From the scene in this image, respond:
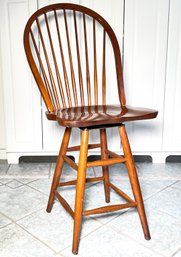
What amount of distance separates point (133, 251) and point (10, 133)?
3.66ft

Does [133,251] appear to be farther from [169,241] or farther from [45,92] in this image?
[45,92]

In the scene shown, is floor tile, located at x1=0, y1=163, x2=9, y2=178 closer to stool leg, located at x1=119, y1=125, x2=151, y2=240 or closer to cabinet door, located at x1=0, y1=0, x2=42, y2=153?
cabinet door, located at x1=0, y1=0, x2=42, y2=153

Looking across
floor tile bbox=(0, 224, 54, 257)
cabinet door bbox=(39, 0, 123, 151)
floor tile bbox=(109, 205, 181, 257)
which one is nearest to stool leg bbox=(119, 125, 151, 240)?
floor tile bbox=(109, 205, 181, 257)

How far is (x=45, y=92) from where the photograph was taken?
1.13 metres

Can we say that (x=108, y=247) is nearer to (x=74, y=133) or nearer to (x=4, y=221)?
(x=4, y=221)

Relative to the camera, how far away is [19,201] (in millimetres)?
1366

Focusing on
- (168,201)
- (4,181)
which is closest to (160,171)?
(168,201)

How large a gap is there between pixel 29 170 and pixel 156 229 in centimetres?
92

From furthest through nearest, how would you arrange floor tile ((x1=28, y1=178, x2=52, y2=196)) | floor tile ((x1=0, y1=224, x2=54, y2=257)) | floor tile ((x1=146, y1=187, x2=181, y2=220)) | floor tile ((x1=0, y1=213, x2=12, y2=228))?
floor tile ((x1=28, y1=178, x2=52, y2=196)) → floor tile ((x1=146, y1=187, x2=181, y2=220)) → floor tile ((x1=0, y1=213, x2=12, y2=228)) → floor tile ((x1=0, y1=224, x2=54, y2=257))

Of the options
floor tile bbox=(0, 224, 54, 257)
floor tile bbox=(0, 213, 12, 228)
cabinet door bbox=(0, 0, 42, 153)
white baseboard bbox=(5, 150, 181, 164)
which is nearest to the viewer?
floor tile bbox=(0, 224, 54, 257)

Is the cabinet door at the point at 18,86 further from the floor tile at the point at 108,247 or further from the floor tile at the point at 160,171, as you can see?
the floor tile at the point at 108,247

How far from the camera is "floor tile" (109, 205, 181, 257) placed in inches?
41.0

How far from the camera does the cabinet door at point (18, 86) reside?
1646 millimetres

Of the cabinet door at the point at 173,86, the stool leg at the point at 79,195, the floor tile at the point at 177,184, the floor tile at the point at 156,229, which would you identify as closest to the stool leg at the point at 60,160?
the stool leg at the point at 79,195
